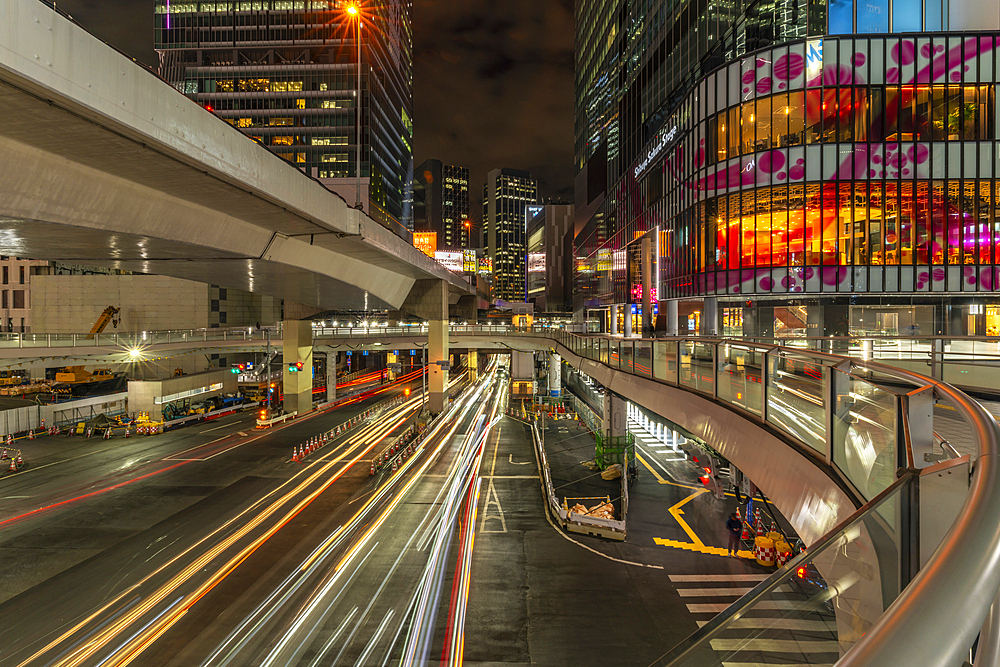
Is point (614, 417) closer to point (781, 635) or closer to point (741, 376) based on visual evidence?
point (741, 376)

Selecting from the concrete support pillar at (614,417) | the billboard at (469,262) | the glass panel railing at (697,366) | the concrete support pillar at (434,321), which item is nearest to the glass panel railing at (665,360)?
the glass panel railing at (697,366)

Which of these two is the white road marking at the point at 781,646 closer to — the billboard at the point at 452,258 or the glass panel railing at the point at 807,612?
the glass panel railing at the point at 807,612

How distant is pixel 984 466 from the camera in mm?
1702

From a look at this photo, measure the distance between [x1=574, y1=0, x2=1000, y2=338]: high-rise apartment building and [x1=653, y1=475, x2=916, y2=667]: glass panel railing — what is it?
33.6 meters

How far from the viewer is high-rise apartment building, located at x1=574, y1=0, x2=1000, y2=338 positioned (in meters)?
29.2

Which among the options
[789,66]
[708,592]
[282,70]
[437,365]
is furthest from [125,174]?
[282,70]

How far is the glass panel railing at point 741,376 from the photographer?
841 centimetres

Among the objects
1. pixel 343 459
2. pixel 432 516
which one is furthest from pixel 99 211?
pixel 343 459

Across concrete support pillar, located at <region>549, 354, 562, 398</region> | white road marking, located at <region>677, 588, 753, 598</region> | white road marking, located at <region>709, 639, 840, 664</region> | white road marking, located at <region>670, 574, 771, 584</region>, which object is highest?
white road marking, located at <region>709, 639, 840, 664</region>

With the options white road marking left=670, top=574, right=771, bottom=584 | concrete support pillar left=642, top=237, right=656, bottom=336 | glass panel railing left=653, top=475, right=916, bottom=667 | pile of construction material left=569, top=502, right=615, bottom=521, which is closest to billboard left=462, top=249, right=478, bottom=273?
concrete support pillar left=642, top=237, right=656, bottom=336

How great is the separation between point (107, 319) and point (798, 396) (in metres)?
66.8

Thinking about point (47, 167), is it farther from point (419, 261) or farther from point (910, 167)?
point (910, 167)

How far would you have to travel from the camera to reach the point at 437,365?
4116 cm

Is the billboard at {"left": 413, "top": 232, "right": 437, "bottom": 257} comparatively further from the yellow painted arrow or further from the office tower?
the office tower
